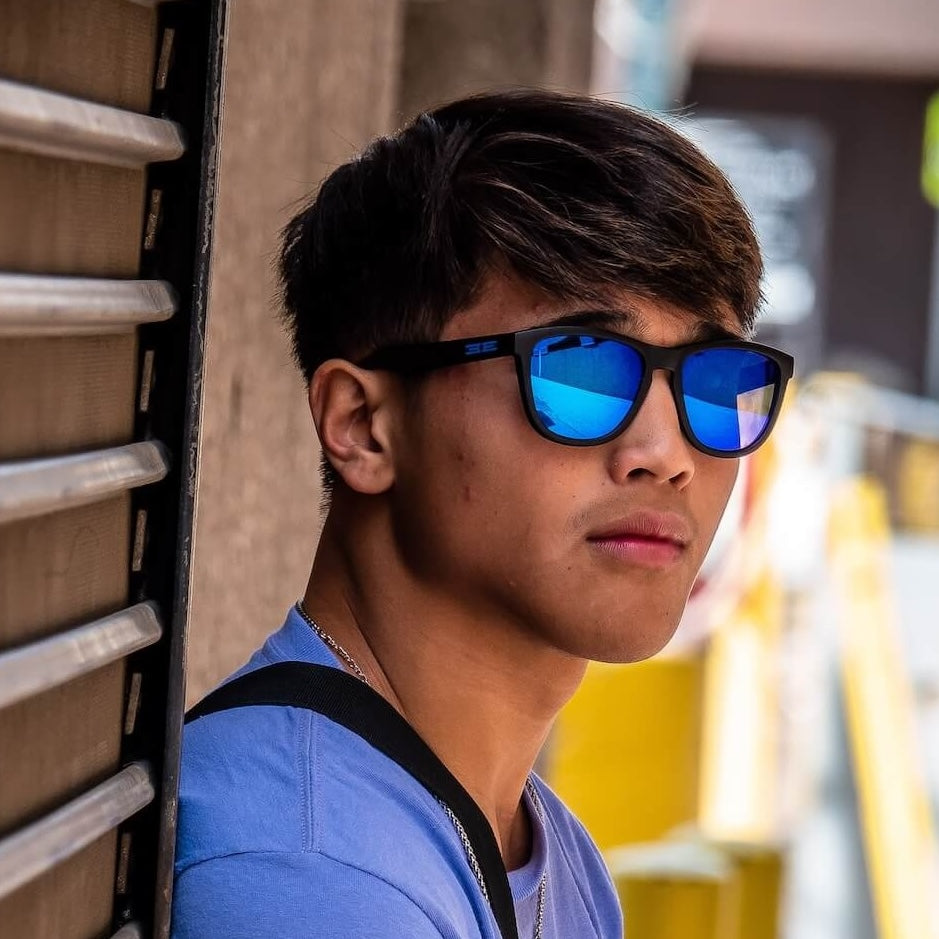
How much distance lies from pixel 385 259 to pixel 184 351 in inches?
19.9

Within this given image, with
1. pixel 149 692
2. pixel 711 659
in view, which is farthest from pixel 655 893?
pixel 711 659

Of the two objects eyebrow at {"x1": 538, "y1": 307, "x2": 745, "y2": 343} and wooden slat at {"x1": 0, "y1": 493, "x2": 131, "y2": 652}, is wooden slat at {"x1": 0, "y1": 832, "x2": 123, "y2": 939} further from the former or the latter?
eyebrow at {"x1": 538, "y1": 307, "x2": 745, "y2": 343}

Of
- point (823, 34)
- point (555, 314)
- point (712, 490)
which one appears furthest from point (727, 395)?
point (823, 34)

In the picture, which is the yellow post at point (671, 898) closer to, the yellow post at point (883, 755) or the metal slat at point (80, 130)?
the yellow post at point (883, 755)

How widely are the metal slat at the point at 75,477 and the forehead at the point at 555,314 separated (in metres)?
0.47

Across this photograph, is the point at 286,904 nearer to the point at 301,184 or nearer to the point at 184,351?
the point at 184,351

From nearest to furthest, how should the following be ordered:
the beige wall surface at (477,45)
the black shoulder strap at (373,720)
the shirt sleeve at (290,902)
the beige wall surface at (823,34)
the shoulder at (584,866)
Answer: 1. the shirt sleeve at (290,902)
2. the black shoulder strap at (373,720)
3. the shoulder at (584,866)
4. the beige wall surface at (477,45)
5. the beige wall surface at (823,34)

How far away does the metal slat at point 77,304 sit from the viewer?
0.97m

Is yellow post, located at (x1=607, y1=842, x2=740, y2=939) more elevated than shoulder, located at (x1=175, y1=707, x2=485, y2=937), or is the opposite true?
shoulder, located at (x1=175, y1=707, x2=485, y2=937)

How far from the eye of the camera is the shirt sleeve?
1.24 meters

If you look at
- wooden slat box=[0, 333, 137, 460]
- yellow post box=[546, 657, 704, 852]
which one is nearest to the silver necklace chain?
wooden slat box=[0, 333, 137, 460]

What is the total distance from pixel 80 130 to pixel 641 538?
2.45 feet

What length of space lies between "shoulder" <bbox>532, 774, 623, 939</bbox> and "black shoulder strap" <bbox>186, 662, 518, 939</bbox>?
318mm

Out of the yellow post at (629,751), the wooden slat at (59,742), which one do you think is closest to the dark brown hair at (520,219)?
the wooden slat at (59,742)
